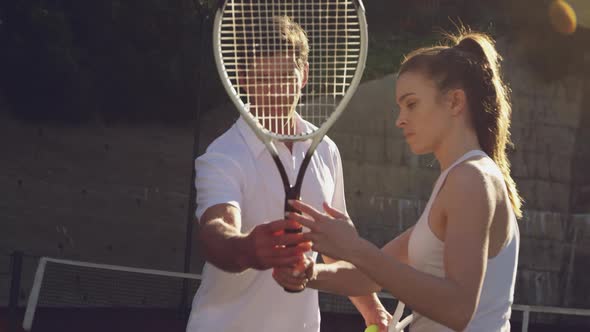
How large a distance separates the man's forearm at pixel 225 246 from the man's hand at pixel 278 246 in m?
0.07

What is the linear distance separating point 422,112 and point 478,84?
0.57 feet

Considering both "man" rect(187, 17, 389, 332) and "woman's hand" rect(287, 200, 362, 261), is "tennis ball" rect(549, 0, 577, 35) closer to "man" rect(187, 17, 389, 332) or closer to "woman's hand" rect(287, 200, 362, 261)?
"man" rect(187, 17, 389, 332)

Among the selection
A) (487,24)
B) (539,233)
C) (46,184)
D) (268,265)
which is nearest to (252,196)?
(268,265)

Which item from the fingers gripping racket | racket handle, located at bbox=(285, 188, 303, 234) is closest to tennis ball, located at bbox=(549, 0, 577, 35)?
the fingers gripping racket

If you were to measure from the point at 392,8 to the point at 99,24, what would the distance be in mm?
4132

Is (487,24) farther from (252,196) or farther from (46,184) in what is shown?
(252,196)

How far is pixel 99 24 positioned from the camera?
1280 cm

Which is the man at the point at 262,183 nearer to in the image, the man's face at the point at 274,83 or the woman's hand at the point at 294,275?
the man's face at the point at 274,83

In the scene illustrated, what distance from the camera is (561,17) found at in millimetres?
14312

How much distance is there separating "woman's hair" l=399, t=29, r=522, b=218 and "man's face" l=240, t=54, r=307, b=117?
1.46 feet

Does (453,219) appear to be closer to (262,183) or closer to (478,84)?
(478,84)

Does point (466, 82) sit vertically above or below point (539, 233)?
above

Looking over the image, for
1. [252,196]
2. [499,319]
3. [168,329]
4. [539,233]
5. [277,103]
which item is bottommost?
[168,329]

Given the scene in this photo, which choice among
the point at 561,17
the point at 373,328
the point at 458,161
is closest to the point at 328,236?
the point at 458,161
